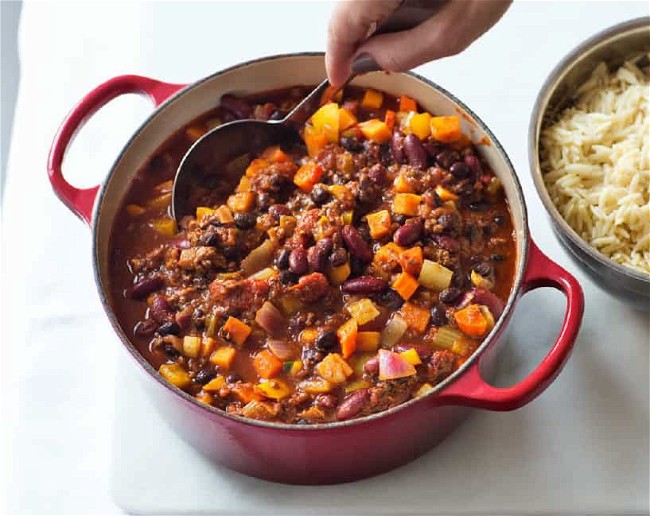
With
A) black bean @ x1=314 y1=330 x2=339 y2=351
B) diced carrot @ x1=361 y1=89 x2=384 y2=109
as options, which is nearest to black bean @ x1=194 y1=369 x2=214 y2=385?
black bean @ x1=314 y1=330 x2=339 y2=351

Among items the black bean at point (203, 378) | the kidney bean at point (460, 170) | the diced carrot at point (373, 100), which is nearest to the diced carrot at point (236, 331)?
the black bean at point (203, 378)

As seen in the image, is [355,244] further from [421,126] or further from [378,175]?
[421,126]

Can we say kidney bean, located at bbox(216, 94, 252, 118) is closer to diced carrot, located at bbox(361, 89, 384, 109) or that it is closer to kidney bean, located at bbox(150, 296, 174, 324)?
diced carrot, located at bbox(361, 89, 384, 109)

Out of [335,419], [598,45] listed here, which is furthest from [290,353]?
[598,45]

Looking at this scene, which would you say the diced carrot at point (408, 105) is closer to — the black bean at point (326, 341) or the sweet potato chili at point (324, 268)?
the sweet potato chili at point (324, 268)

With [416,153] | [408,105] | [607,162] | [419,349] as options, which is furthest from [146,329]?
[607,162]
